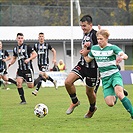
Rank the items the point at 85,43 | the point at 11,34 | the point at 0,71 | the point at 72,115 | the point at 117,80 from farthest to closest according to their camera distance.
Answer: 1. the point at 11,34
2. the point at 0,71
3. the point at 72,115
4. the point at 85,43
5. the point at 117,80

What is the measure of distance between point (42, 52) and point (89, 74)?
9535mm

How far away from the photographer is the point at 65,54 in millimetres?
41312

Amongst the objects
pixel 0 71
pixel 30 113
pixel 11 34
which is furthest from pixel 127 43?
pixel 30 113

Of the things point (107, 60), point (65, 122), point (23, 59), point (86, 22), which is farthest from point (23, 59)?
point (107, 60)

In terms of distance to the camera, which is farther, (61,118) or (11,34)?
(11,34)

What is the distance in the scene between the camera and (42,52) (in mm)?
21516

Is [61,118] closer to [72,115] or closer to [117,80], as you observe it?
[72,115]

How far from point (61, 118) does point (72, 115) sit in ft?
2.41

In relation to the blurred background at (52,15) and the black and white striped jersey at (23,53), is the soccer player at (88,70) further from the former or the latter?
the blurred background at (52,15)

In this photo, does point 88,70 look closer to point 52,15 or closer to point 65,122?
point 65,122

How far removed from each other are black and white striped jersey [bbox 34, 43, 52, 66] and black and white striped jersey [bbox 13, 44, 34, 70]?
333 cm

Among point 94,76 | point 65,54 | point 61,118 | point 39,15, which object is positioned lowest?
point 61,118

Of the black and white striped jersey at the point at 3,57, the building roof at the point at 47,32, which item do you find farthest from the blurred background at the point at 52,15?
the black and white striped jersey at the point at 3,57

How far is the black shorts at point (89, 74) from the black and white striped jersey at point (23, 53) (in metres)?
5.43
